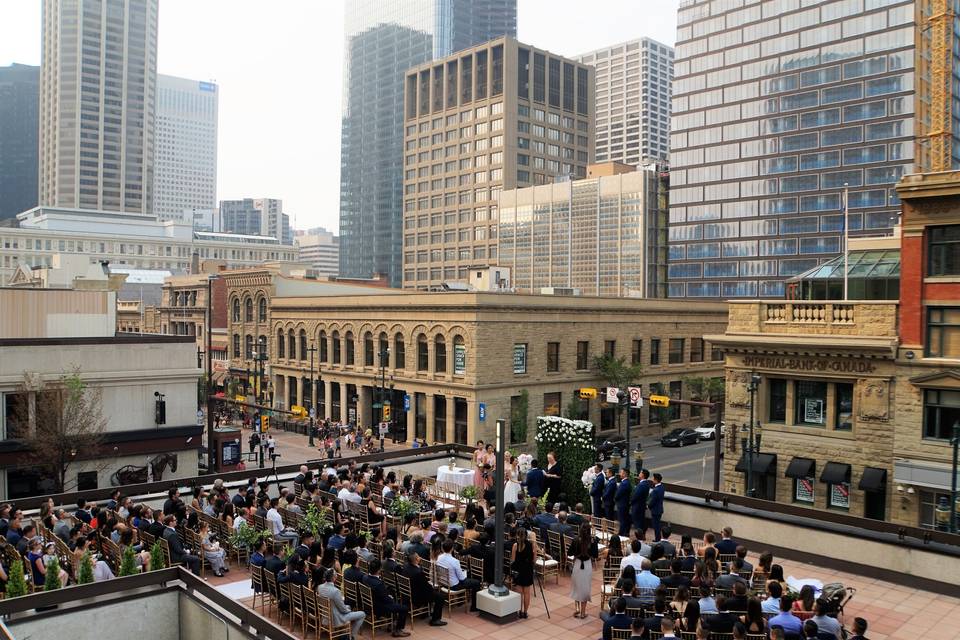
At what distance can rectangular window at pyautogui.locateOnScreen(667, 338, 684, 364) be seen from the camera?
64.1 metres

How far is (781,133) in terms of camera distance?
327 ft

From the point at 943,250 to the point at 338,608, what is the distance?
25.4 metres

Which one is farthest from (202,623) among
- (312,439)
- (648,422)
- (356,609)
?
(648,422)

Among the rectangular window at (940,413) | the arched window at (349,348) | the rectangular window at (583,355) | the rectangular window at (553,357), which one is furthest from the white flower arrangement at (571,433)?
the arched window at (349,348)

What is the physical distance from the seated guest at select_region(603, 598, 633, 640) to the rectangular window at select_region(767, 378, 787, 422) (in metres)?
21.9

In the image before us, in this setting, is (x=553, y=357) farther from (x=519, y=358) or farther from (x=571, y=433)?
(x=571, y=433)

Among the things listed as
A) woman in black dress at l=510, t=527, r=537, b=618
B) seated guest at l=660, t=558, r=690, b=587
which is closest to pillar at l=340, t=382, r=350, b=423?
woman in black dress at l=510, t=527, r=537, b=618

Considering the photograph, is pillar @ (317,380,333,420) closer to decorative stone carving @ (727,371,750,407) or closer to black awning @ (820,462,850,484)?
decorative stone carving @ (727,371,750,407)

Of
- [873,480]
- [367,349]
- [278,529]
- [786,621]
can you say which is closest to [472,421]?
[367,349]

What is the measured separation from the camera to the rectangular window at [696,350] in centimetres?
6612

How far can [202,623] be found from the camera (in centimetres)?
1396

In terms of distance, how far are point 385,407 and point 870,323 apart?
30.9 metres

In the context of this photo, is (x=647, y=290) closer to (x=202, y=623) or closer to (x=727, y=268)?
(x=727, y=268)

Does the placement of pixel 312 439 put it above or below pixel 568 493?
below
